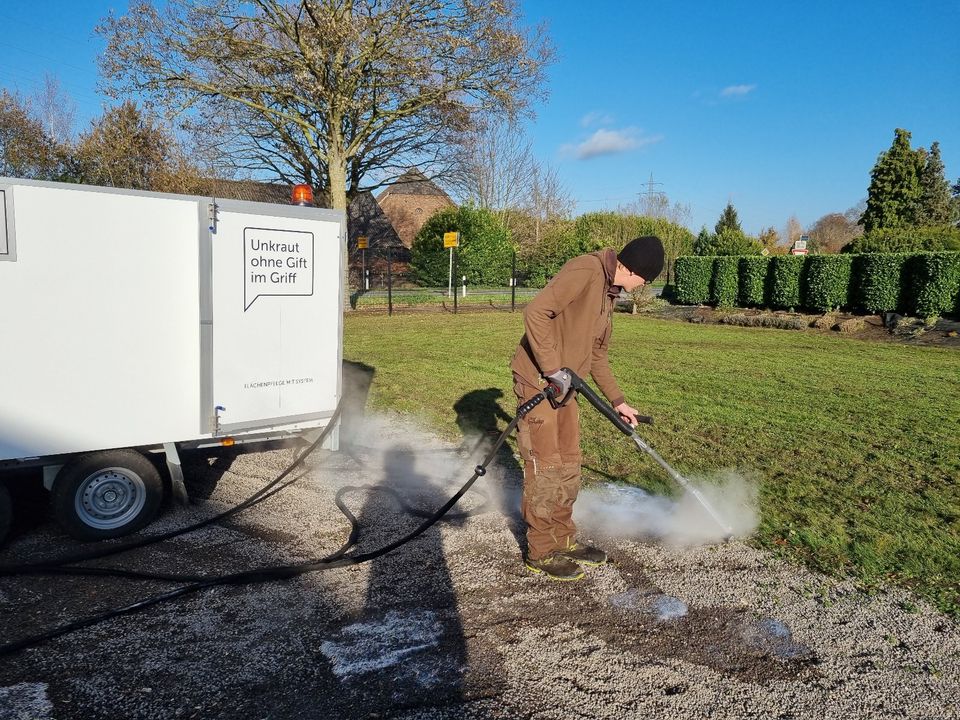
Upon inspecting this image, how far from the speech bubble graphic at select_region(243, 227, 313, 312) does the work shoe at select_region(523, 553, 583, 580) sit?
8.26 feet

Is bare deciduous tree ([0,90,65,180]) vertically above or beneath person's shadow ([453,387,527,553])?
above

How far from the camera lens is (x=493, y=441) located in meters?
6.89

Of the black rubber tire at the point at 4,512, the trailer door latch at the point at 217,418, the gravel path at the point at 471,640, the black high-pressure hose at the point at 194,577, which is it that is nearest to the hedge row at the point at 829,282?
the gravel path at the point at 471,640

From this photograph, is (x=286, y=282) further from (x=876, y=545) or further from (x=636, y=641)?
(x=876, y=545)

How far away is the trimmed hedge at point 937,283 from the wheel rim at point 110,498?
17780 mm

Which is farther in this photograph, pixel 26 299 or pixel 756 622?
pixel 26 299

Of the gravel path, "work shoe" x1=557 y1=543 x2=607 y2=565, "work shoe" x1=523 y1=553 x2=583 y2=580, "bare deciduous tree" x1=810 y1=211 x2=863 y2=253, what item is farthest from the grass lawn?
"bare deciduous tree" x1=810 y1=211 x2=863 y2=253

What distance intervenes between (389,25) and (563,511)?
17522mm

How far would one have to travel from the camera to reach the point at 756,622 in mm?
3357

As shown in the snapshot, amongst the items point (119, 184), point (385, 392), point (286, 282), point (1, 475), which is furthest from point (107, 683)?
point (119, 184)

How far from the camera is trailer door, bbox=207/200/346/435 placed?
4.59 metres

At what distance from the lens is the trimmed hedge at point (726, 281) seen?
74.7 feet

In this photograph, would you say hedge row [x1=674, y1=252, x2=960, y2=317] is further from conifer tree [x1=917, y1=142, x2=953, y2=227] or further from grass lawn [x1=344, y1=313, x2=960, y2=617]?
conifer tree [x1=917, y1=142, x2=953, y2=227]

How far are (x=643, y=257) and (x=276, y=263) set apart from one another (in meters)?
2.53
